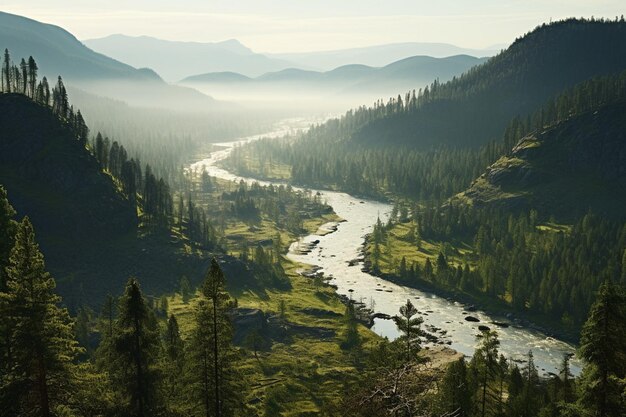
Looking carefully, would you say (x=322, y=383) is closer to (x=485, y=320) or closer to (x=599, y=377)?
(x=485, y=320)

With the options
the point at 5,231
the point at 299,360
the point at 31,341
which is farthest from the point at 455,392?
the point at 5,231

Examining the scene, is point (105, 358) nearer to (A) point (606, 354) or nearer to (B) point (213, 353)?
(B) point (213, 353)

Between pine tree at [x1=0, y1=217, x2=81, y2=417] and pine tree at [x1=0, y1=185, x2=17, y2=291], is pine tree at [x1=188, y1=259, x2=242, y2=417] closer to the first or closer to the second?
pine tree at [x1=0, y1=217, x2=81, y2=417]

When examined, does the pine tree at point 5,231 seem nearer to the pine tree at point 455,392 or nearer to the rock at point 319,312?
the pine tree at point 455,392

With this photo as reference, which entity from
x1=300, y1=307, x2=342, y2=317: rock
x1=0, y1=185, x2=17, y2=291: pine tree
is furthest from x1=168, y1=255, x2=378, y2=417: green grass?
x1=0, y1=185, x2=17, y2=291: pine tree

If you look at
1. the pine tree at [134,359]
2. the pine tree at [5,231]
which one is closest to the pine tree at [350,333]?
the pine tree at [5,231]
